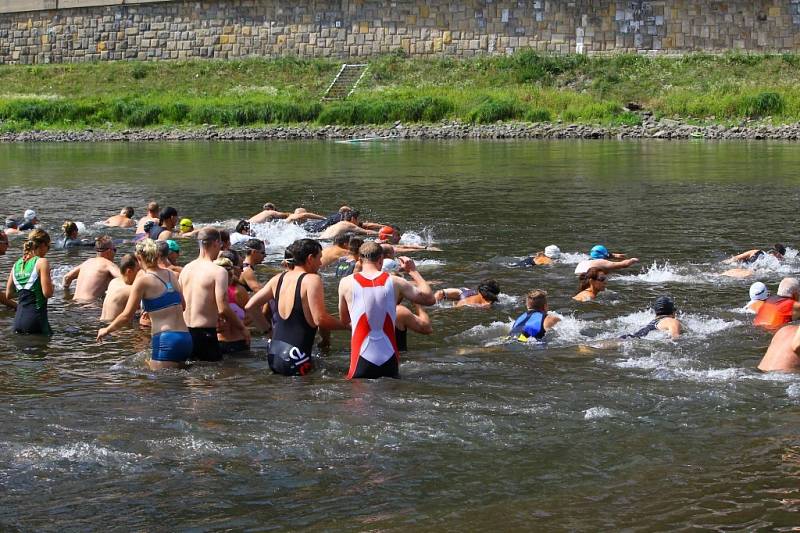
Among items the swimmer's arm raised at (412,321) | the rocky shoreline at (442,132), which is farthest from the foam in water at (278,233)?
the rocky shoreline at (442,132)

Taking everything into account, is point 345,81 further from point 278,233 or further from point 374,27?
point 278,233

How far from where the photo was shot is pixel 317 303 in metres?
10.4

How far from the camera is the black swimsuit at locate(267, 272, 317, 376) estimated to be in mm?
10617

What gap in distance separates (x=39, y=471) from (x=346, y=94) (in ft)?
170

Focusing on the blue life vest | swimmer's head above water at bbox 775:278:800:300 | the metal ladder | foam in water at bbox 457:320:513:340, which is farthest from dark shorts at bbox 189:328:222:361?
the metal ladder

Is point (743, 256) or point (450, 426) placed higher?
point (743, 256)

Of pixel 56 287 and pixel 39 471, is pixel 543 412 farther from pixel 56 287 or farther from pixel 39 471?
pixel 56 287

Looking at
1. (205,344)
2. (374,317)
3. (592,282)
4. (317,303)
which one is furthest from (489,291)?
(317,303)

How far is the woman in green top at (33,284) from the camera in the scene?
12891mm

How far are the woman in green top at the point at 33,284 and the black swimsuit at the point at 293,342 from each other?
318 cm

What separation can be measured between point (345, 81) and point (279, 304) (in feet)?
170

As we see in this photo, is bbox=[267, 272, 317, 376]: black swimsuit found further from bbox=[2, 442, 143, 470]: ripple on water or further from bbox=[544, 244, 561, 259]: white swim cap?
bbox=[544, 244, 561, 259]: white swim cap

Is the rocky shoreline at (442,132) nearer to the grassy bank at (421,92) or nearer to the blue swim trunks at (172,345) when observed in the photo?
the grassy bank at (421,92)

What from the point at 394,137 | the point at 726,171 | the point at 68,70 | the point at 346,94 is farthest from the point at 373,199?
the point at 68,70
